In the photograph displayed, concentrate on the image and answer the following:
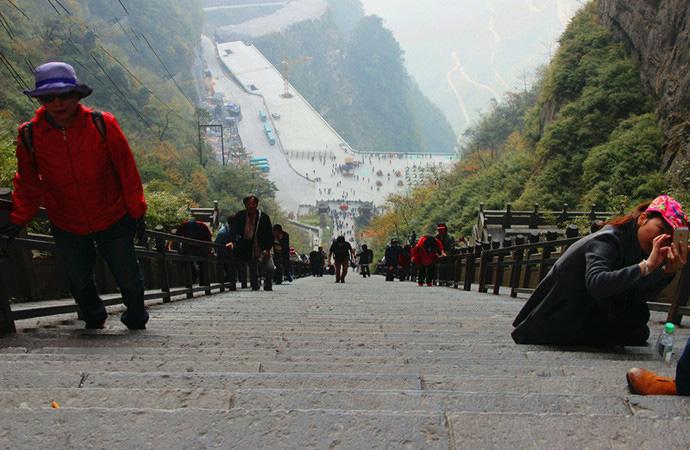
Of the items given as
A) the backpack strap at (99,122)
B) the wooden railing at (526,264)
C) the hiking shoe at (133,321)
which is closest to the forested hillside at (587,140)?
the wooden railing at (526,264)

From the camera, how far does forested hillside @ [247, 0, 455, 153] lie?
18525cm

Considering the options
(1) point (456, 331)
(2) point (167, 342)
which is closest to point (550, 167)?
(1) point (456, 331)

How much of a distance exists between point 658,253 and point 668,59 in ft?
77.2

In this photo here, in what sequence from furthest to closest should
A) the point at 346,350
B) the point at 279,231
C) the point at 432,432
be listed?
the point at 279,231 → the point at 346,350 → the point at 432,432

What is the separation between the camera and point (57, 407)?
2107 millimetres

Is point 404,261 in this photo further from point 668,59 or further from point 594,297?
point 594,297

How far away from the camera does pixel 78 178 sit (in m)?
4.14

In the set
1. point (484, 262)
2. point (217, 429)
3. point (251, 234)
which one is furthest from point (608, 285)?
point (484, 262)

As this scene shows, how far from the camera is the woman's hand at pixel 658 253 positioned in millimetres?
3223

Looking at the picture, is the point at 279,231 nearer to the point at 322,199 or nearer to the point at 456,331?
the point at 456,331

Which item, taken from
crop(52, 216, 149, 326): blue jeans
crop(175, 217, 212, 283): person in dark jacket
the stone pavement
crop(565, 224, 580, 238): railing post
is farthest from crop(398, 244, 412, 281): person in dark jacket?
crop(52, 216, 149, 326): blue jeans

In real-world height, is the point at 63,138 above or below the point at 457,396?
above

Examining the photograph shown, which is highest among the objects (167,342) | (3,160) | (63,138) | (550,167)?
(550,167)

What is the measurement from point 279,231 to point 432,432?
14.1 meters
